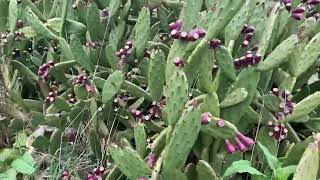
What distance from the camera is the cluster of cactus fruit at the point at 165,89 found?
8.14 feet

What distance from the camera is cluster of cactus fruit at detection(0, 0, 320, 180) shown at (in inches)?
97.7

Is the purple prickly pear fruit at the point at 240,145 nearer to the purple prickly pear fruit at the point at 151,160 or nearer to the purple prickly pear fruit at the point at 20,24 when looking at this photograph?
the purple prickly pear fruit at the point at 151,160

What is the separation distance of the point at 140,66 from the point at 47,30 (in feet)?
1.90

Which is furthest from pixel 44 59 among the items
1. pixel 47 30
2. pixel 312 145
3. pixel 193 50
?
pixel 312 145

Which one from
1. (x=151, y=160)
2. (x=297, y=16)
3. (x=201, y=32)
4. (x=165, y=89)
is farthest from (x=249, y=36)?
(x=151, y=160)

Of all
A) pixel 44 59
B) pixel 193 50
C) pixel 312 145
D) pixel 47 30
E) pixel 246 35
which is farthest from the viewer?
pixel 44 59

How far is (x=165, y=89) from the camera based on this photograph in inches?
99.2

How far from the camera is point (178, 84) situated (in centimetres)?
234

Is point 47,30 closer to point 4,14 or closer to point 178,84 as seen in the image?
point 4,14

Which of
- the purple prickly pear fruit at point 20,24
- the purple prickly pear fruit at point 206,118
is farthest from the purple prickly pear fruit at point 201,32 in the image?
the purple prickly pear fruit at point 20,24

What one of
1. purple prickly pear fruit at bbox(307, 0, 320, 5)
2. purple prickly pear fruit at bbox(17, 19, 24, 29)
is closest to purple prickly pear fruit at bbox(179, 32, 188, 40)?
purple prickly pear fruit at bbox(307, 0, 320, 5)

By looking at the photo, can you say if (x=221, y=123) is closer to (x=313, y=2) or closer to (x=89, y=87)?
(x=89, y=87)

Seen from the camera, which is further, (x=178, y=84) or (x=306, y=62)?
(x=306, y=62)

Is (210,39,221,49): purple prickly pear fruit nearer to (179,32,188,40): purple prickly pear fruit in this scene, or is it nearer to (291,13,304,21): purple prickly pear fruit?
(179,32,188,40): purple prickly pear fruit
